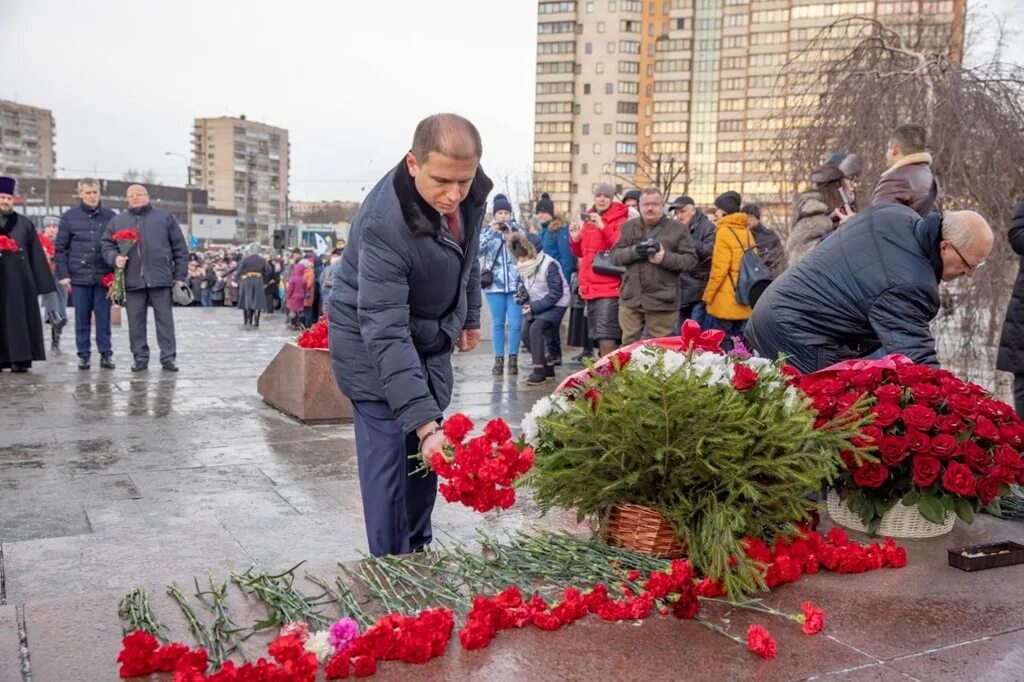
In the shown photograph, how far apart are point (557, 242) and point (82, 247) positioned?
5.74m

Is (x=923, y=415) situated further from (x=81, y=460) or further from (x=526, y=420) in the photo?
(x=81, y=460)

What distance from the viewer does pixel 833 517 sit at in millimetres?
3869

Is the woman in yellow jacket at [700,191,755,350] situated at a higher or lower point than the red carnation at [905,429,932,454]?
higher

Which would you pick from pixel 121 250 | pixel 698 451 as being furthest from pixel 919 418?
pixel 121 250

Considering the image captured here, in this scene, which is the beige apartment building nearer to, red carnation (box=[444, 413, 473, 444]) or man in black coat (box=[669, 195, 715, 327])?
man in black coat (box=[669, 195, 715, 327])

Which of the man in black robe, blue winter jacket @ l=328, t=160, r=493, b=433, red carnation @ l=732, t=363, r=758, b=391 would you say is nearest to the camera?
red carnation @ l=732, t=363, r=758, b=391

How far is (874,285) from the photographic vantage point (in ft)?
13.5

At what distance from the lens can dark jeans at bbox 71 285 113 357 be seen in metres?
11.1

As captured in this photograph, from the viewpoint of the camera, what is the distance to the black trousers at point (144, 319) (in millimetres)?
10750

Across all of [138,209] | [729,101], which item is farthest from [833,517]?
[729,101]

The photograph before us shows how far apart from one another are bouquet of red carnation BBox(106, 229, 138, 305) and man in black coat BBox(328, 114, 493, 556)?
7.86m

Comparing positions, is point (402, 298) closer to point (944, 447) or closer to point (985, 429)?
point (944, 447)

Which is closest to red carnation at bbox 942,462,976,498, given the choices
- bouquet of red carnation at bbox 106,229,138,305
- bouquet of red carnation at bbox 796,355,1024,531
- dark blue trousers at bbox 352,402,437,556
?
bouquet of red carnation at bbox 796,355,1024,531

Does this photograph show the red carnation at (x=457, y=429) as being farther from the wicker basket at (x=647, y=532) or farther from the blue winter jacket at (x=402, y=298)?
the wicker basket at (x=647, y=532)
